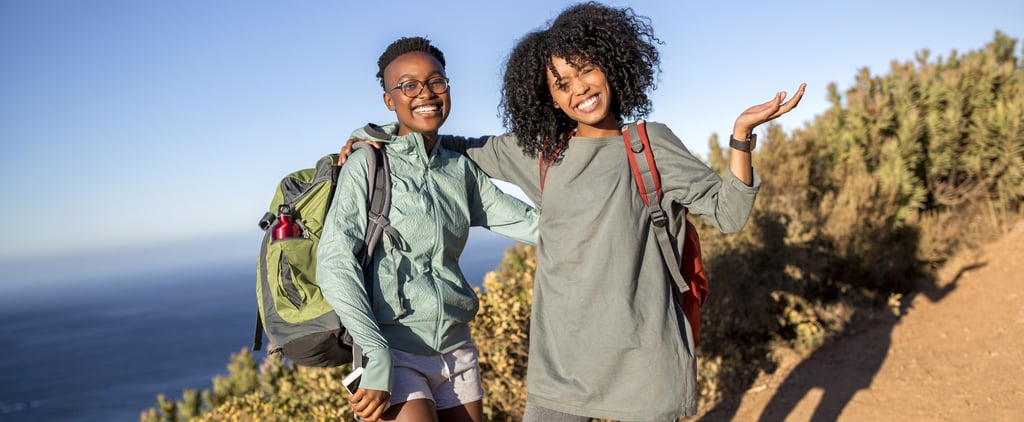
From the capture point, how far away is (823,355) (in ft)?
19.0

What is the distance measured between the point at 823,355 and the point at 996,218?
3.51m

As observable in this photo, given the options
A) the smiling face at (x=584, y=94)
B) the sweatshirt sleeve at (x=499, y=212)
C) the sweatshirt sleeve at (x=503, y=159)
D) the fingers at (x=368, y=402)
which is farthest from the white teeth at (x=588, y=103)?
the fingers at (x=368, y=402)

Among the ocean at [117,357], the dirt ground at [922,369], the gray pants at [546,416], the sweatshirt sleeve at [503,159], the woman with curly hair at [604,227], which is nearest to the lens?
the woman with curly hair at [604,227]

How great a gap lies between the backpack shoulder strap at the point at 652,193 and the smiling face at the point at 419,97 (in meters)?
0.63

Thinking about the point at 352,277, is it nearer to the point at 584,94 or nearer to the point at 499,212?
the point at 499,212

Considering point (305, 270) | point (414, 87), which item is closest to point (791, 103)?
point (414, 87)

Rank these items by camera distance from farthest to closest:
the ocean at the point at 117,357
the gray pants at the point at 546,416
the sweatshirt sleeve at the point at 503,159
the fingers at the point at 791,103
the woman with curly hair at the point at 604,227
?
the ocean at the point at 117,357, the sweatshirt sleeve at the point at 503,159, the gray pants at the point at 546,416, the woman with curly hair at the point at 604,227, the fingers at the point at 791,103

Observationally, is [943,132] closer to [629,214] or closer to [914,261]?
[914,261]

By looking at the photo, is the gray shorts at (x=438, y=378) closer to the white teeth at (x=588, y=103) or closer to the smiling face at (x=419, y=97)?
the smiling face at (x=419, y=97)

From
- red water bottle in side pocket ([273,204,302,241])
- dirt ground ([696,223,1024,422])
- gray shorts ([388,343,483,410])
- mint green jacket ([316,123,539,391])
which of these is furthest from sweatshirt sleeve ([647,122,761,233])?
dirt ground ([696,223,1024,422])

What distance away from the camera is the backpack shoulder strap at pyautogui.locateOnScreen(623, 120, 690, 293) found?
222cm

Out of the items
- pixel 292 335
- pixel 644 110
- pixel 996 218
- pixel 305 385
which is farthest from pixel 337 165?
pixel 996 218

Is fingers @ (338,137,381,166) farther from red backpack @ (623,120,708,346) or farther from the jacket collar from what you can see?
red backpack @ (623,120,708,346)

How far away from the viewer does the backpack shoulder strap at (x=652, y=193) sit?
87.5 inches
